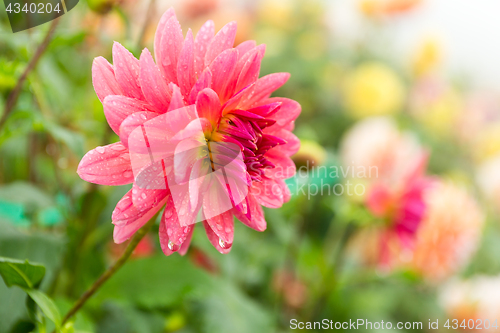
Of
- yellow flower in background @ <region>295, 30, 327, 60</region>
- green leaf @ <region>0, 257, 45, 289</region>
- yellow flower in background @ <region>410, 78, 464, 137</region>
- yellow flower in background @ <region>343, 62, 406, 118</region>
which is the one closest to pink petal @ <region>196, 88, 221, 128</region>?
green leaf @ <region>0, 257, 45, 289</region>

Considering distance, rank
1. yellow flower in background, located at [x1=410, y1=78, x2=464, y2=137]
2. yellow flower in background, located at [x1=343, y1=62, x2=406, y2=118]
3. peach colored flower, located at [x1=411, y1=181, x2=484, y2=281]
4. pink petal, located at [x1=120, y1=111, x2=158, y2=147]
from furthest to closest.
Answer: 1. yellow flower in background, located at [x1=410, y1=78, x2=464, y2=137]
2. yellow flower in background, located at [x1=343, y1=62, x2=406, y2=118]
3. peach colored flower, located at [x1=411, y1=181, x2=484, y2=281]
4. pink petal, located at [x1=120, y1=111, x2=158, y2=147]

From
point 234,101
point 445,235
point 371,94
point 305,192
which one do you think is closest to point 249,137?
point 234,101

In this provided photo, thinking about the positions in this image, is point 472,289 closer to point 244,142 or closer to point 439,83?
point 244,142

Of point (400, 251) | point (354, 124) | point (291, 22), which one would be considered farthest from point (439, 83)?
point (400, 251)

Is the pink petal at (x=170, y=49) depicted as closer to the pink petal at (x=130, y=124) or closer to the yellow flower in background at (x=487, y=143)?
the pink petal at (x=130, y=124)

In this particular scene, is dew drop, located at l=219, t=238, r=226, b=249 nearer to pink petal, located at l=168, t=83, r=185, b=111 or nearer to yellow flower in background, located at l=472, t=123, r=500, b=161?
pink petal, located at l=168, t=83, r=185, b=111

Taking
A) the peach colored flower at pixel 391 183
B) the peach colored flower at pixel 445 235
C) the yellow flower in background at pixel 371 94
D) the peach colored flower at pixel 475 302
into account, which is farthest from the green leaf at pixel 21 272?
the yellow flower in background at pixel 371 94
